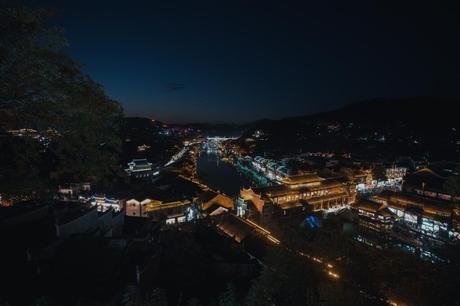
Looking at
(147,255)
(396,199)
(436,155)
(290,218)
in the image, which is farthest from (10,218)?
(436,155)

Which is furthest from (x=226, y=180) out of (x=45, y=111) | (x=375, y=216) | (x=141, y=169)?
(x=45, y=111)

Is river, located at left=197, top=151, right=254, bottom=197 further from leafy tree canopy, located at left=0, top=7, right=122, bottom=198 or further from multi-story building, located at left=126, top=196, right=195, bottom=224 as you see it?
leafy tree canopy, located at left=0, top=7, right=122, bottom=198

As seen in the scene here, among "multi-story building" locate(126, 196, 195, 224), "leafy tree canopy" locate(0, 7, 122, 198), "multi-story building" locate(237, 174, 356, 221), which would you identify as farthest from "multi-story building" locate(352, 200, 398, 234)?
"leafy tree canopy" locate(0, 7, 122, 198)

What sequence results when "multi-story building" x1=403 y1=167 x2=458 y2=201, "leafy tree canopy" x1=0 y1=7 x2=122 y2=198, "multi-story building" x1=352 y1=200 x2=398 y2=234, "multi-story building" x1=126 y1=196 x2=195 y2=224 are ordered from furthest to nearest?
"multi-story building" x1=403 y1=167 x2=458 y2=201 < "multi-story building" x1=352 y1=200 x2=398 y2=234 < "multi-story building" x1=126 y1=196 x2=195 y2=224 < "leafy tree canopy" x1=0 y1=7 x2=122 y2=198

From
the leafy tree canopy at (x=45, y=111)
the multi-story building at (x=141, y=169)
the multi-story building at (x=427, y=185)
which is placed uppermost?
the leafy tree canopy at (x=45, y=111)

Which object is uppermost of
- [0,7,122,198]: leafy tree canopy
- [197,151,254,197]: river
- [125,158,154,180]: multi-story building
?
[0,7,122,198]: leafy tree canopy

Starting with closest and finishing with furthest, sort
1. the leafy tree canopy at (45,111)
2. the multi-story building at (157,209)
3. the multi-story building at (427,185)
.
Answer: the leafy tree canopy at (45,111) < the multi-story building at (157,209) < the multi-story building at (427,185)

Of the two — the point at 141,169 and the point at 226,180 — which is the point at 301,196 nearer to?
the point at 226,180

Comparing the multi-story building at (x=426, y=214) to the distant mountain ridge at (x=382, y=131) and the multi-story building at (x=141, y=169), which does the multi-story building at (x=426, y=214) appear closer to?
the multi-story building at (x=141, y=169)

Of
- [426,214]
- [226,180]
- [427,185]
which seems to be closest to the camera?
[426,214]

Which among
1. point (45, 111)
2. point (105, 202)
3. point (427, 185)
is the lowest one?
point (427, 185)

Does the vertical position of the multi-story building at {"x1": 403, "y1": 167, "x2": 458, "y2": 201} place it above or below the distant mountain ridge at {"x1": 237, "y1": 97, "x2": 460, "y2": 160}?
below

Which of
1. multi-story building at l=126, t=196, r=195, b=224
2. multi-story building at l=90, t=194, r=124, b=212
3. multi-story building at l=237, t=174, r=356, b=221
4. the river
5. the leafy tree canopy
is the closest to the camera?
the leafy tree canopy

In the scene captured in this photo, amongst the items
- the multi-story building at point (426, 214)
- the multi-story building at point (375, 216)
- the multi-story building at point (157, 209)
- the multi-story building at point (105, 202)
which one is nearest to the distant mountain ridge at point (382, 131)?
the multi-story building at point (426, 214)
